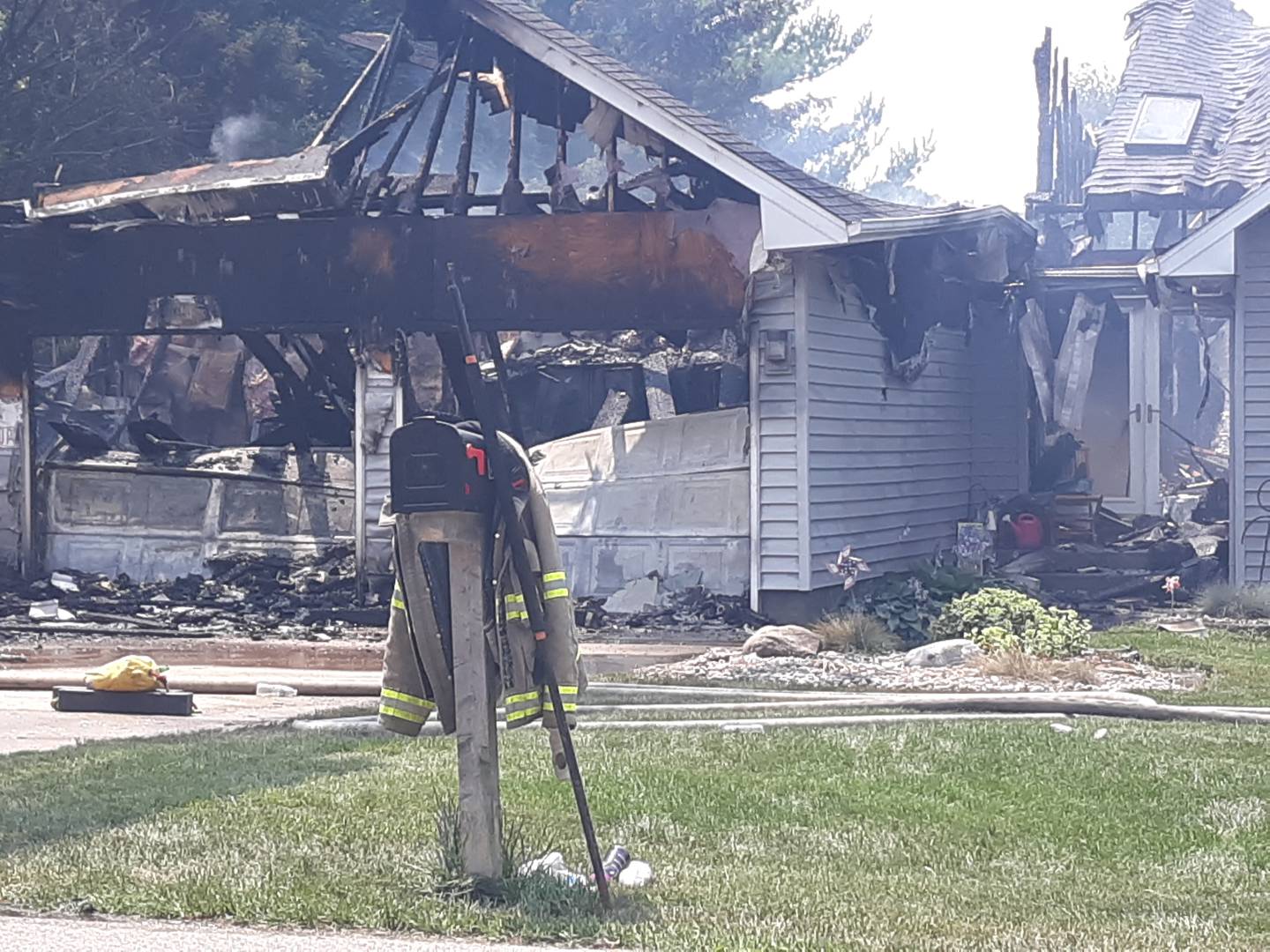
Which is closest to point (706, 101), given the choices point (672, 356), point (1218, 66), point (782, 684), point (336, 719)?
point (1218, 66)

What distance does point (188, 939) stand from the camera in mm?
5535

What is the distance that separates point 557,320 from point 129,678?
24.3 feet

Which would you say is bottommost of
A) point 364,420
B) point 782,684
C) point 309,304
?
point 782,684

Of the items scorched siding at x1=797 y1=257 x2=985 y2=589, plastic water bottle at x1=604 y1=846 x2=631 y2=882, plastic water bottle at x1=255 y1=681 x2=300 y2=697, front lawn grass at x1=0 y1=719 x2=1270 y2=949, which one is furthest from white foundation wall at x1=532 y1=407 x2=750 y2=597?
plastic water bottle at x1=604 y1=846 x2=631 y2=882

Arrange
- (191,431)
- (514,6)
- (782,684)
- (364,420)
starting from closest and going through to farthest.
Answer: (782,684) → (514,6) → (364,420) → (191,431)

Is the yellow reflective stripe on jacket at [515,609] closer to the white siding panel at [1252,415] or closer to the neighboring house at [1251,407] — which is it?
the neighboring house at [1251,407]

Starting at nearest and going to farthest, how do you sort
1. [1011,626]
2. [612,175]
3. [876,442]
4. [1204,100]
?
[1011,626], [612,175], [876,442], [1204,100]

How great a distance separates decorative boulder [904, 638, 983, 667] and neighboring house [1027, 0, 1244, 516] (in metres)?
5.20

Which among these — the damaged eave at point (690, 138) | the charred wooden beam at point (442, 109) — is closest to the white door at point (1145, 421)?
the damaged eave at point (690, 138)

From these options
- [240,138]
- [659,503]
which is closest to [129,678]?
[659,503]

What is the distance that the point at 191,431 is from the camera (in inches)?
1027

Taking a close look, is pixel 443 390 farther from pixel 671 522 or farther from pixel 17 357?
pixel 17 357

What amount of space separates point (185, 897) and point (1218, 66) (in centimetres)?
3019

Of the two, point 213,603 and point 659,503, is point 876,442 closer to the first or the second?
point 659,503
